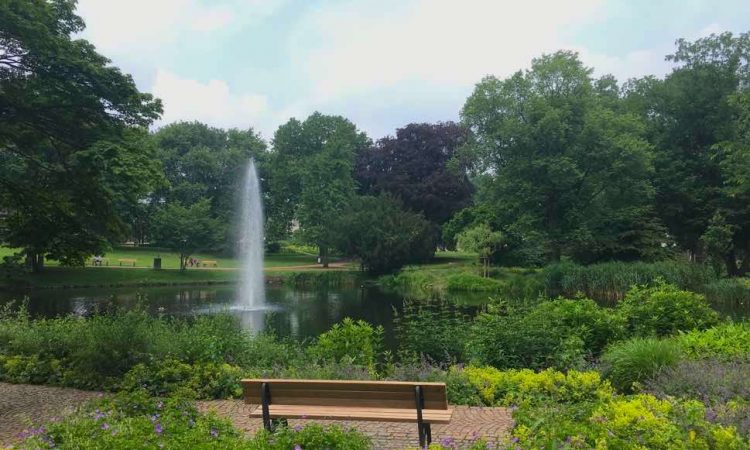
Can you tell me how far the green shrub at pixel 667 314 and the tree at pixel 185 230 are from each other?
3758cm

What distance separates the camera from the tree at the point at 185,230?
43.4 metres

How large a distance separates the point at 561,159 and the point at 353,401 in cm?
3169

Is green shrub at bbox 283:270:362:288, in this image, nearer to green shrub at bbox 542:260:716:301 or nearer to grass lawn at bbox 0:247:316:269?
grass lawn at bbox 0:247:316:269

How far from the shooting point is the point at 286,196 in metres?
59.5

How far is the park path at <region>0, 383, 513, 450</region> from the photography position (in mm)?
5930

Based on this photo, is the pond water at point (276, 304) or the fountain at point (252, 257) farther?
the fountain at point (252, 257)

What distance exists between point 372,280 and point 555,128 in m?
→ 17.1

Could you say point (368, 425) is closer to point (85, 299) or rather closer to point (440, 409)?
point (440, 409)

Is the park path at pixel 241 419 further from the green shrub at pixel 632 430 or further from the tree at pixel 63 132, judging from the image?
the tree at pixel 63 132

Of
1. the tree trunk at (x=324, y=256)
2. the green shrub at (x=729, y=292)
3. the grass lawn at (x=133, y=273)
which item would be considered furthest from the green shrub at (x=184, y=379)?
the tree trunk at (x=324, y=256)

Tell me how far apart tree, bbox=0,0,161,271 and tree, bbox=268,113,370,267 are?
3608cm

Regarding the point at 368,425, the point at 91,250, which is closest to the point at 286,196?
the point at 91,250

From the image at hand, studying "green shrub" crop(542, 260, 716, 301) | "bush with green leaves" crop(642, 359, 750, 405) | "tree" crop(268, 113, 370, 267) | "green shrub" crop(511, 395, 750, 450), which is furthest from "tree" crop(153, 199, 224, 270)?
"green shrub" crop(511, 395, 750, 450)

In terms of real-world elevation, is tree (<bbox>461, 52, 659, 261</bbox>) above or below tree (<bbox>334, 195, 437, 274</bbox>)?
above
